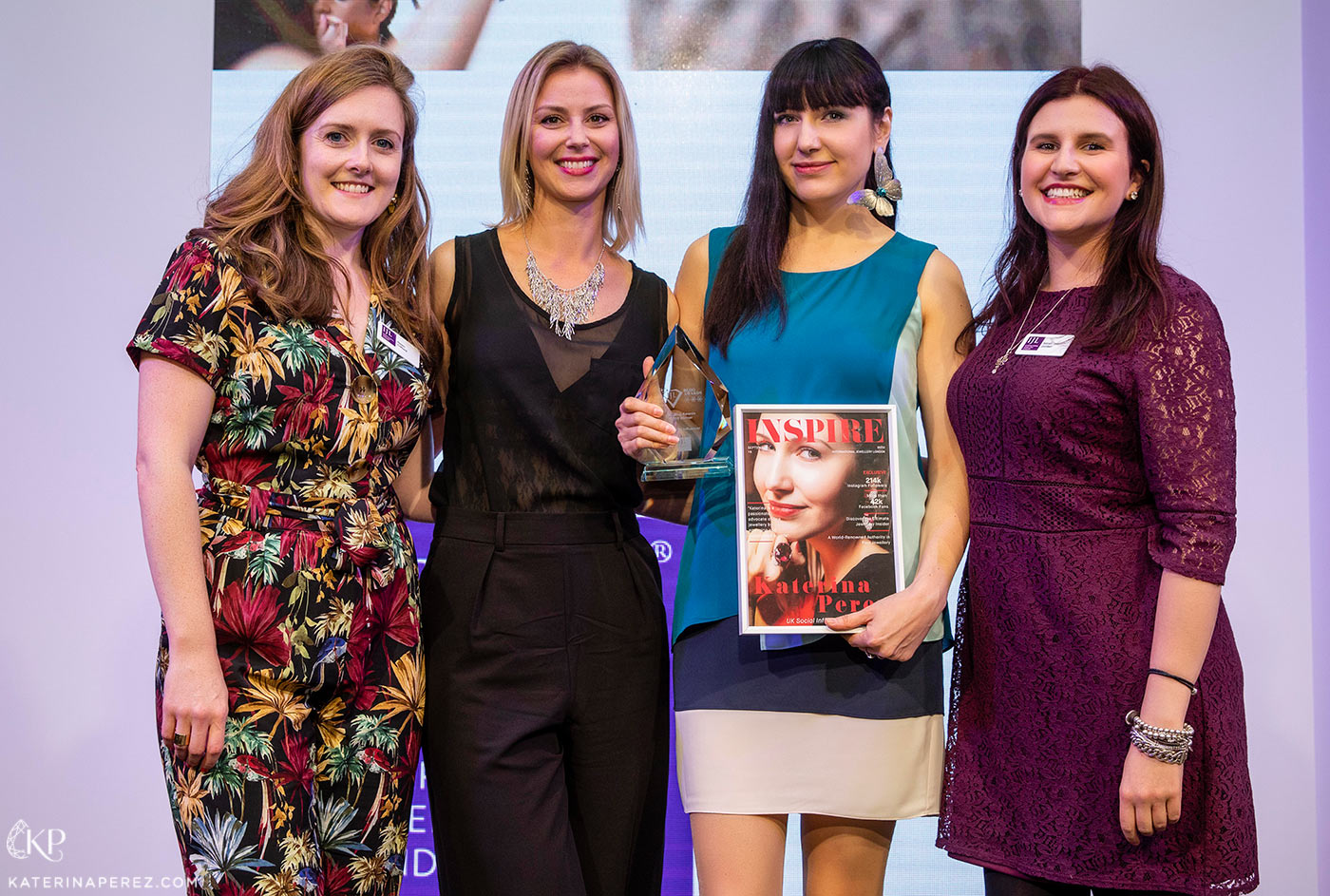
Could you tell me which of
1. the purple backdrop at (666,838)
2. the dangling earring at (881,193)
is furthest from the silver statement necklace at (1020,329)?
the purple backdrop at (666,838)

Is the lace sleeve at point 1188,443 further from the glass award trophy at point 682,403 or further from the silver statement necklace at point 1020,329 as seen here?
the glass award trophy at point 682,403

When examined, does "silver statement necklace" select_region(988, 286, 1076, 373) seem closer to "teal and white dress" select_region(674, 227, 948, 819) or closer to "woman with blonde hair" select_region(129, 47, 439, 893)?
"teal and white dress" select_region(674, 227, 948, 819)

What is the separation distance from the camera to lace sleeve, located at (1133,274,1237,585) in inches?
63.2

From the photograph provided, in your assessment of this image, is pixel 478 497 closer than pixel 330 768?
No

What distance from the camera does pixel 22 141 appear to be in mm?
3189

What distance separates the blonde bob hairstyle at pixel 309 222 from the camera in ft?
5.64

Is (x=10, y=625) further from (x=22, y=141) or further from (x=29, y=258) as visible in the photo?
(x=22, y=141)

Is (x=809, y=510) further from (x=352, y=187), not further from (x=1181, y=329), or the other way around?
(x=352, y=187)

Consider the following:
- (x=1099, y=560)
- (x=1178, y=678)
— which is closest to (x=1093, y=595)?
(x=1099, y=560)

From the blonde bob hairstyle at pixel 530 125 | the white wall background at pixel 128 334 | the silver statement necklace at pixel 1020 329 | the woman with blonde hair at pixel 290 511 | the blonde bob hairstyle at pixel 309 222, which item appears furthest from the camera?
the white wall background at pixel 128 334

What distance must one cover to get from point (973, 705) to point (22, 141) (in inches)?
120

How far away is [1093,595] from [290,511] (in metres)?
1.25

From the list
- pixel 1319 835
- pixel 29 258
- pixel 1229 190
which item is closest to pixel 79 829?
pixel 29 258

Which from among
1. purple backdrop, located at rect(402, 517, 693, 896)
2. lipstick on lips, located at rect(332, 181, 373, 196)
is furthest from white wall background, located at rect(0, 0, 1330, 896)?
lipstick on lips, located at rect(332, 181, 373, 196)
